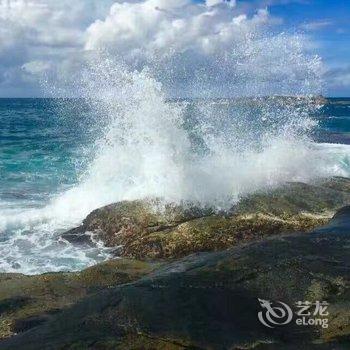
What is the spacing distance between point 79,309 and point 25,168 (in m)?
24.8

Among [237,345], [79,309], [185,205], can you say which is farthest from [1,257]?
[237,345]

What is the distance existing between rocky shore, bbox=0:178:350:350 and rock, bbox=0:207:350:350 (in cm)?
1

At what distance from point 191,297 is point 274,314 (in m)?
1.03

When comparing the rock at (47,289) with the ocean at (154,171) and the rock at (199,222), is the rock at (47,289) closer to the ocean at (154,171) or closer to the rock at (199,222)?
the rock at (199,222)

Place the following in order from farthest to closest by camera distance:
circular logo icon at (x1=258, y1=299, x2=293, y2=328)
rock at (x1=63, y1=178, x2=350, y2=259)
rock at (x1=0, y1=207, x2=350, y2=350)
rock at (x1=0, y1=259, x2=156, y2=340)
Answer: rock at (x1=63, y1=178, x2=350, y2=259)
rock at (x1=0, y1=259, x2=156, y2=340)
circular logo icon at (x1=258, y1=299, x2=293, y2=328)
rock at (x1=0, y1=207, x2=350, y2=350)

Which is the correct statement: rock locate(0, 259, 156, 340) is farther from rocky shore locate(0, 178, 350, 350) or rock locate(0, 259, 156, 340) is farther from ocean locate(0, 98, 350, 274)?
ocean locate(0, 98, 350, 274)

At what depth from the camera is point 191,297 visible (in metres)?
6.39

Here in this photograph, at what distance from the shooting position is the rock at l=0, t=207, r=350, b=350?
5508mm

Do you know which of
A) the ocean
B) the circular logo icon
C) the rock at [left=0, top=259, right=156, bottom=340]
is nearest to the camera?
the circular logo icon

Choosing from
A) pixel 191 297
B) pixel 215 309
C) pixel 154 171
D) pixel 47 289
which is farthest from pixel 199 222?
pixel 215 309

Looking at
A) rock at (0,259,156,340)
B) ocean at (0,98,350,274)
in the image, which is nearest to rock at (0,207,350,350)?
rock at (0,259,156,340)

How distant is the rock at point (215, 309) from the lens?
217 inches

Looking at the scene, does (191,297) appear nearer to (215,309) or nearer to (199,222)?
(215,309)

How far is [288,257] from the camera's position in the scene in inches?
299
